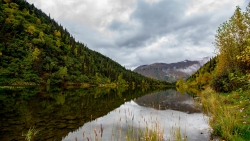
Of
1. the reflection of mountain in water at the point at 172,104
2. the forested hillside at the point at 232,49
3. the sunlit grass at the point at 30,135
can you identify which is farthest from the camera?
the forested hillside at the point at 232,49

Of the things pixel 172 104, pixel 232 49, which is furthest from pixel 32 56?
pixel 232 49

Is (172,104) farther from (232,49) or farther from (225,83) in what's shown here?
(232,49)

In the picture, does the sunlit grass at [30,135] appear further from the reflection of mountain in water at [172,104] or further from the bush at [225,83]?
the bush at [225,83]

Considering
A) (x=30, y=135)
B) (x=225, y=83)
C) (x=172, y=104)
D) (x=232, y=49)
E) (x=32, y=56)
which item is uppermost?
(x=32, y=56)

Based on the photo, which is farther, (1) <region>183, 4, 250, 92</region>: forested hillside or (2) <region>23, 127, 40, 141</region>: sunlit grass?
(1) <region>183, 4, 250, 92</region>: forested hillside

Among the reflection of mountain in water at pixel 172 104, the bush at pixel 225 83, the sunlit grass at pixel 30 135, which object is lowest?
the reflection of mountain in water at pixel 172 104

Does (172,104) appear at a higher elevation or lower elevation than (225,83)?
lower

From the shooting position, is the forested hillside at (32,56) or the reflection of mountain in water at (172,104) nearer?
the reflection of mountain in water at (172,104)

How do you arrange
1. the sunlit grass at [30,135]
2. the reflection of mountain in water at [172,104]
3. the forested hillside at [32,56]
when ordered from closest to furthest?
the sunlit grass at [30,135]
the reflection of mountain in water at [172,104]
the forested hillside at [32,56]

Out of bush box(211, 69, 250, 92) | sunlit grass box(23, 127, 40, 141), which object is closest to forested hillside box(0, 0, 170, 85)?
sunlit grass box(23, 127, 40, 141)

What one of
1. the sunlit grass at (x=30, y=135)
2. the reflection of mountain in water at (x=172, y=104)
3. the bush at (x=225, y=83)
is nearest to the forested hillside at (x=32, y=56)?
the reflection of mountain in water at (x=172, y=104)

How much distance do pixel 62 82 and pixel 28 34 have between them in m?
51.4

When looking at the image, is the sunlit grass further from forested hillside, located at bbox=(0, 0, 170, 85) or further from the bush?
forested hillside, located at bbox=(0, 0, 170, 85)

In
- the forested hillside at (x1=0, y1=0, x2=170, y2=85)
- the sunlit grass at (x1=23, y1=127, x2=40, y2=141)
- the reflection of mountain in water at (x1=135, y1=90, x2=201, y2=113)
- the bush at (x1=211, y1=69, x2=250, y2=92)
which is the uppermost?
the forested hillside at (x1=0, y1=0, x2=170, y2=85)
